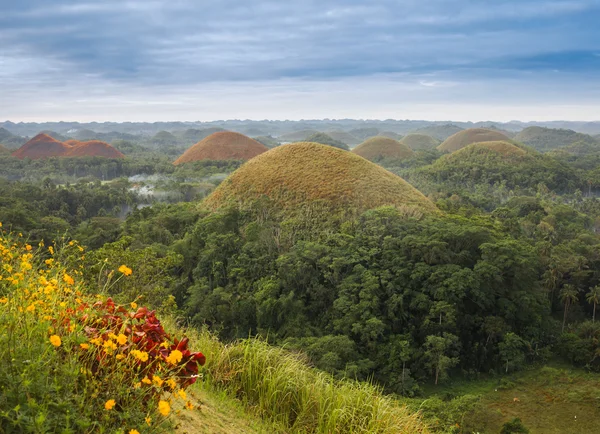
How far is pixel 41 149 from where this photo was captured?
90750mm

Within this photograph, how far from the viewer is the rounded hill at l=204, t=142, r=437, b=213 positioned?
26.0 metres

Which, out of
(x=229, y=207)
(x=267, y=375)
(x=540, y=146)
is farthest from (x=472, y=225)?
(x=540, y=146)

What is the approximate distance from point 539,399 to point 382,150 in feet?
258

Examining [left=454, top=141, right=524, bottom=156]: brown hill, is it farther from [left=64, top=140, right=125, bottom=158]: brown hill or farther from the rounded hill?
[left=64, top=140, right=125, bottom=158]: brown hill

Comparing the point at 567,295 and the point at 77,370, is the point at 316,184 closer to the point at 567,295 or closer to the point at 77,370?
the point at 567,295

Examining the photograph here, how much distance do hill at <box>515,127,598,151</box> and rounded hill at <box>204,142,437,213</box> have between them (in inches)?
5180

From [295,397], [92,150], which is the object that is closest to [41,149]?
[92,150]

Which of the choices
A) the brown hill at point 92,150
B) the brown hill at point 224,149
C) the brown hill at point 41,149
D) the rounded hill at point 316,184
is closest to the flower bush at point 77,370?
the rounded hill at point 316,184

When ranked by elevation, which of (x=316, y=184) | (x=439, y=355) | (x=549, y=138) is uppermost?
(x=549, y=138)

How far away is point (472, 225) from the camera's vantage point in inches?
847

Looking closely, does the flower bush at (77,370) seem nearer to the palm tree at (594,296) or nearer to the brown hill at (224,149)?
the palm tree at (594,296)

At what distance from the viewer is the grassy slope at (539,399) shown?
15641 mm

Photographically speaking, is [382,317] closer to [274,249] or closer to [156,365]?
[274,249]

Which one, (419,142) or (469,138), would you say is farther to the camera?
(419,142)
